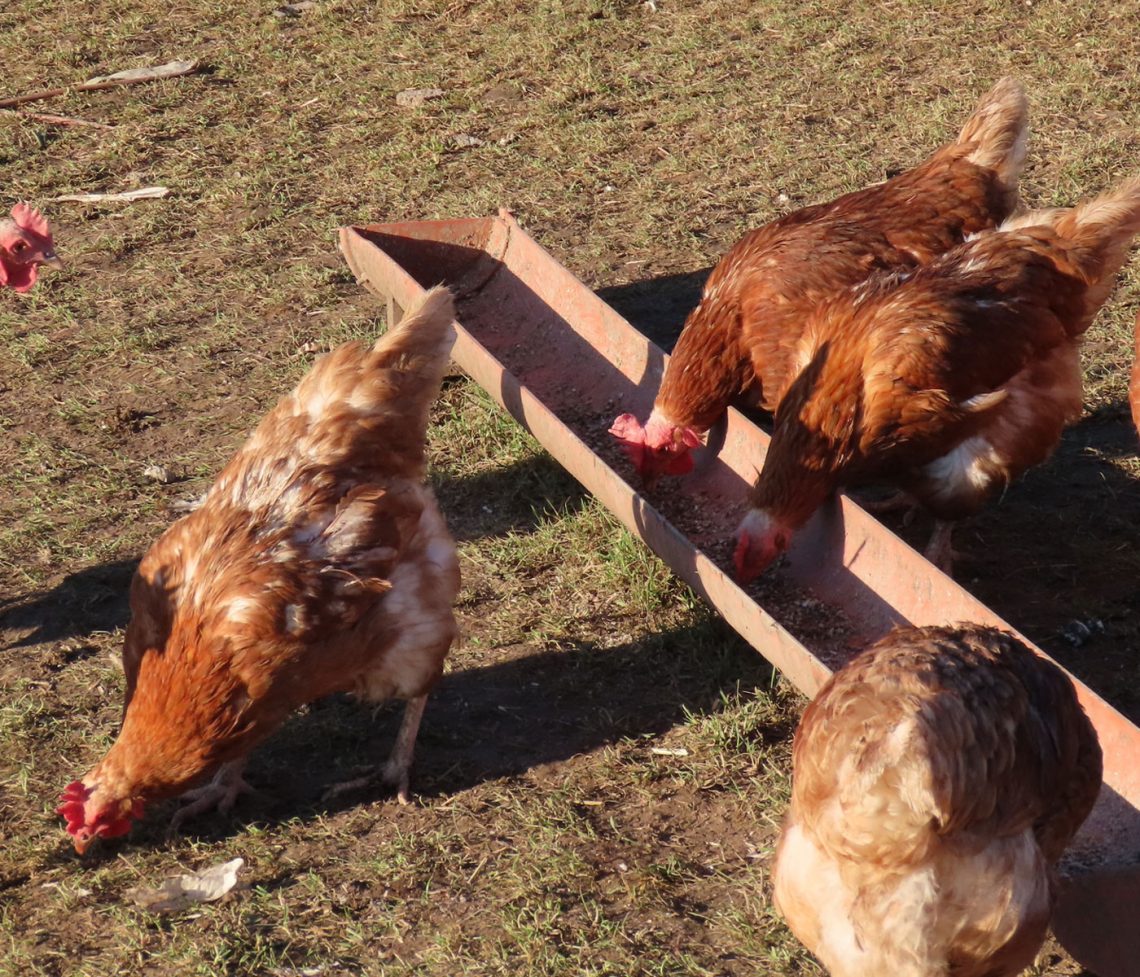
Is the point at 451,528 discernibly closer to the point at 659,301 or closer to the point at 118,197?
the point at 659,301

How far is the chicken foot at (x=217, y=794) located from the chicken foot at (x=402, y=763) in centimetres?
28

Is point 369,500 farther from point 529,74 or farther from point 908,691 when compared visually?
point 529,74

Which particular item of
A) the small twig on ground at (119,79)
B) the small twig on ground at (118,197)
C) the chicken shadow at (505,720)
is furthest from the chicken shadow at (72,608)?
the small twig on ground at (119,79)

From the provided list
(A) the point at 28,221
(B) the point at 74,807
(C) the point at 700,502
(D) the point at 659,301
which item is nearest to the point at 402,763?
(B) the point at 74,807

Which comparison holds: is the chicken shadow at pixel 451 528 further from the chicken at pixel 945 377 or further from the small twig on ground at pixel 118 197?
the small twig on ground at pixel 118 197

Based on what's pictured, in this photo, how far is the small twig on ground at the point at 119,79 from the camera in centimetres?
890

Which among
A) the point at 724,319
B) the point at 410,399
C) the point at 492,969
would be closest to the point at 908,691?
the point at 492,969

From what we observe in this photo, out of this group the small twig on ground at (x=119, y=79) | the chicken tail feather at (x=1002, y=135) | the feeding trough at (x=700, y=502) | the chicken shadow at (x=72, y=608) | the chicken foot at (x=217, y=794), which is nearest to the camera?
the feeding trough at (x=700, y=502)

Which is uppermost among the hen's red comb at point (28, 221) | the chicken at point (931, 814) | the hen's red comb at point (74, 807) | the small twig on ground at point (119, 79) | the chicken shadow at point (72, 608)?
the hen's red comb at point (28, 221)

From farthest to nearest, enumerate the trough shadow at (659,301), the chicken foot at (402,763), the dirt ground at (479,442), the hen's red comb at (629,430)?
the trough shadow at (659,301) < the hen's red comb at (629,430) < the chicken foot at (402,763) < the dirt ground at (479,442)

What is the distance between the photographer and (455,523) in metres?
5.48

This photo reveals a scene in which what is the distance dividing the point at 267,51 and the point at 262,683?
7.03 m

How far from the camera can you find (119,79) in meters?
9.19

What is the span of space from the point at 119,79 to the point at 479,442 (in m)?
4.96
